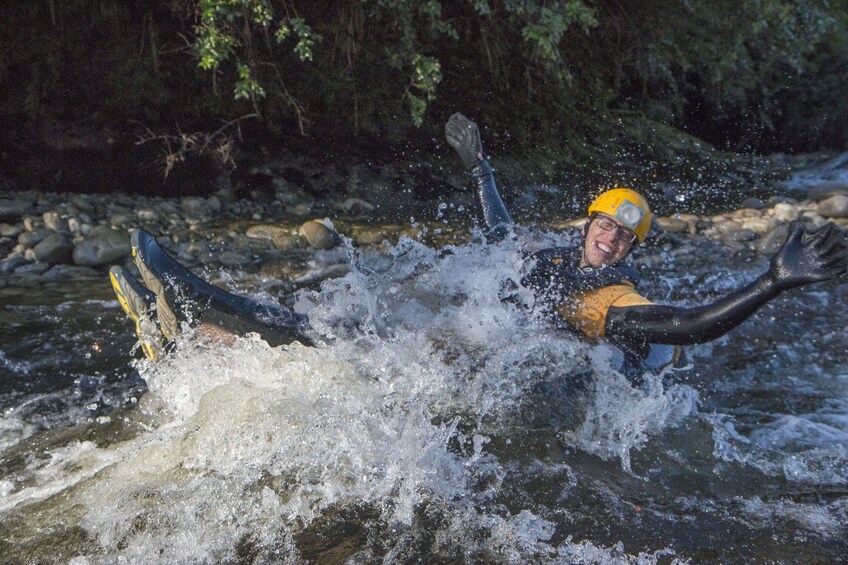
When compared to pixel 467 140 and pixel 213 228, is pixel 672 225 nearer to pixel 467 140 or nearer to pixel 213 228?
pixel 467 140

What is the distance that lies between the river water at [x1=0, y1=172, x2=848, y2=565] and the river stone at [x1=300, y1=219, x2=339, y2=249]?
1.94 meters

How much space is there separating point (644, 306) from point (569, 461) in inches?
33.6

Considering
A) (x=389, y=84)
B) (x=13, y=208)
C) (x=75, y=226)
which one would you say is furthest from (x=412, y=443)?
(x=389, y=84)

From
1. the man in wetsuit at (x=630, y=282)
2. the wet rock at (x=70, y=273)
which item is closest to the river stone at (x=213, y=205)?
the wet rock at (x=70, y=273)

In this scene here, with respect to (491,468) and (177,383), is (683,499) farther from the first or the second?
(177,383)

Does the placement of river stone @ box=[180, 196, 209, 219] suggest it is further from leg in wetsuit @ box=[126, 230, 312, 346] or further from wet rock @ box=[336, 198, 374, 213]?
leg in wetsuit @ box=[126, 230, 312, 346]

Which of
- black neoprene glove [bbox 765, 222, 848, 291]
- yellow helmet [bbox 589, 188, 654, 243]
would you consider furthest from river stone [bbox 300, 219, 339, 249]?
black neoprene glove [bbox 765, 222, 848, 291]

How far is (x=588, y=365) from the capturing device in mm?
4262

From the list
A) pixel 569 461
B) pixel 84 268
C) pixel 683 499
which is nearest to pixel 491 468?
pixel 569 461

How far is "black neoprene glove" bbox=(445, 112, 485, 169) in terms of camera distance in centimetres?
567

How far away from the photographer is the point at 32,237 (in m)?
6.36

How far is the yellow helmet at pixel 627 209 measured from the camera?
441cm

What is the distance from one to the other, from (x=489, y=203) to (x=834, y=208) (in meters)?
5.25

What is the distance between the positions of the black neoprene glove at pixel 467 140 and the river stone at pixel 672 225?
10.5 feet
